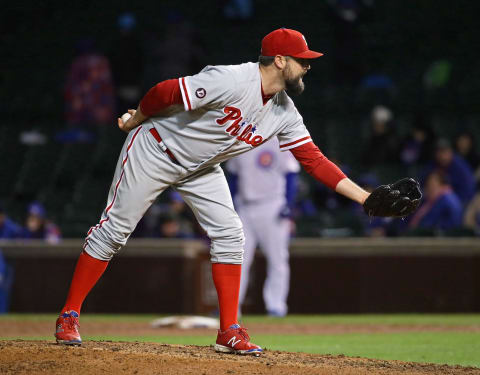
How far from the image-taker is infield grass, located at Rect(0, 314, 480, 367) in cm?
662

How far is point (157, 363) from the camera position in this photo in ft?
15.8

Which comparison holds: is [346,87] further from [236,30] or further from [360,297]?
[360,297]

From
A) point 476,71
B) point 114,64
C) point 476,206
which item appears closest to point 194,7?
point 114,64

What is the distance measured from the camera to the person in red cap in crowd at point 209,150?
17.0 ft

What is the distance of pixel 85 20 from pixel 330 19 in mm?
4804

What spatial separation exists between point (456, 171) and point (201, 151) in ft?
23.4

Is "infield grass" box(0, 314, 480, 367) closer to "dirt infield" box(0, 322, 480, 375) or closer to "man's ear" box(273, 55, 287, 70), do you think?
"dirt infield" box(0, 322, 480, 375)

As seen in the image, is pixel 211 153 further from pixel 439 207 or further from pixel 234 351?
pixel 439 207

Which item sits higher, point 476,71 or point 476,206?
point 476,71

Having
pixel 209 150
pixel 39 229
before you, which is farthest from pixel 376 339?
pixel 39 229

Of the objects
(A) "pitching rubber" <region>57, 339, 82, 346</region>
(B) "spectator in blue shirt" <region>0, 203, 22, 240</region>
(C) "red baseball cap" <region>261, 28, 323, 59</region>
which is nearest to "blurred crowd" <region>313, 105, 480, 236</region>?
(B) "spectator in blue shirt" <region>0, 203, 22, 240</region>

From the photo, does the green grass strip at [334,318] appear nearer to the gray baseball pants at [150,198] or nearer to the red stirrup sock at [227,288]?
the red stirrup sock at [227,288]

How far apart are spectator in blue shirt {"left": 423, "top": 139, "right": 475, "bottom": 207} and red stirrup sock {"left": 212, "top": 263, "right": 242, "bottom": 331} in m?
6.53

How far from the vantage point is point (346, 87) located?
48.2 feet
